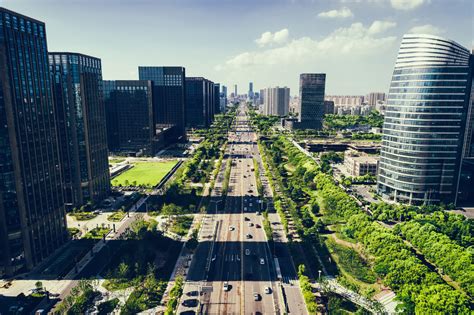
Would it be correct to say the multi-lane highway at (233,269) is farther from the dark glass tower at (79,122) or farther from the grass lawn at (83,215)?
the dark glass tower at (79,122)

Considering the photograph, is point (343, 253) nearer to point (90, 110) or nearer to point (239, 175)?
point (239, 175)

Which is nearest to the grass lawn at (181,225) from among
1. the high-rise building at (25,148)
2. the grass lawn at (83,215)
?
the grass lawn at (83,215)

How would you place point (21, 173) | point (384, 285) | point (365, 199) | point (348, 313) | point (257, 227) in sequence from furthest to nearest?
point (365, 199) → point (257, 227) → point (21, 173) → point (384, 285) → point (348, 313)

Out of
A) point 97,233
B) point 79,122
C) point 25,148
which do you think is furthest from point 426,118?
point 79,122

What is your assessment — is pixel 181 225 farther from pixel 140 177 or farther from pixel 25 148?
pixel 140 177

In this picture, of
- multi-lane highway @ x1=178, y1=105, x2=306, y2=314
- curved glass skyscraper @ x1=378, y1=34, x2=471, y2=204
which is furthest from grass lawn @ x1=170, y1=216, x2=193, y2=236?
curved glass skyscraper @ x1=378, y1=34, x2=471, y2=204

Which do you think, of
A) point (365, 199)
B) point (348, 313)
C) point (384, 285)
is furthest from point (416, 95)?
point (348, 313)

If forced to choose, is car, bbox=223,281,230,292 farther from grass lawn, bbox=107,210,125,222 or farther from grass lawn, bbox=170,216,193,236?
grass lawn, bbox=107,210,125,222
